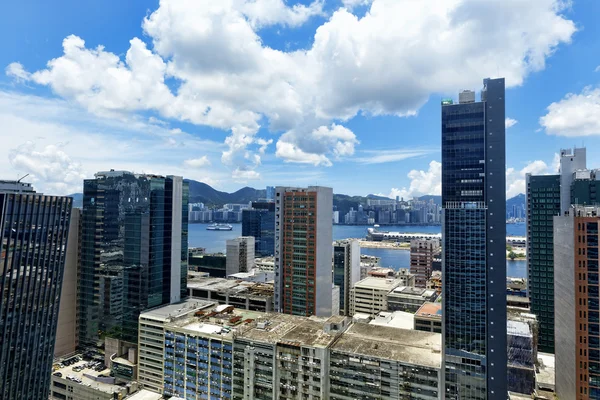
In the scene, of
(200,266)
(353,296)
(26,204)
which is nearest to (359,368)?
(26,204)

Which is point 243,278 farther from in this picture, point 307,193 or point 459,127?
point 459,127

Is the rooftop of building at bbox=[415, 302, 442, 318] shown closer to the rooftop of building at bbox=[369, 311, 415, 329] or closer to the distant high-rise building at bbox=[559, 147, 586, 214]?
the rooftop of building at bbox=[369, 311, 415, 329]

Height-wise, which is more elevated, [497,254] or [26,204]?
[26,204]

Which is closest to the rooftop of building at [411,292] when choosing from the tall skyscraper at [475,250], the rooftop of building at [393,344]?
the rooftop of building at [393,344]

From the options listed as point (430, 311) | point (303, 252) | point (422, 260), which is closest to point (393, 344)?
point (430, 311)

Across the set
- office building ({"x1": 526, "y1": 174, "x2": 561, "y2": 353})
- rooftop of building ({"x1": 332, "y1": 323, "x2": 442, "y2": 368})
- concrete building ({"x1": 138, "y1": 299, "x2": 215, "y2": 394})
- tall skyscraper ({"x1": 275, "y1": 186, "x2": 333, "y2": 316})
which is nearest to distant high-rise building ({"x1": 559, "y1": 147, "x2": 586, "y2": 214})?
office building ({"x1": 526, "y1": 174, "x2": 561, "y2": 353})

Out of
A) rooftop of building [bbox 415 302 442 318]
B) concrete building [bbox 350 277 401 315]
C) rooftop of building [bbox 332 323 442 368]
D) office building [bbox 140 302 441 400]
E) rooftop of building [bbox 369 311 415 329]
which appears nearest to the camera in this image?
office building [bbox 140 302 441 400]

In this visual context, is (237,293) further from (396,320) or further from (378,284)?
(378,284)
